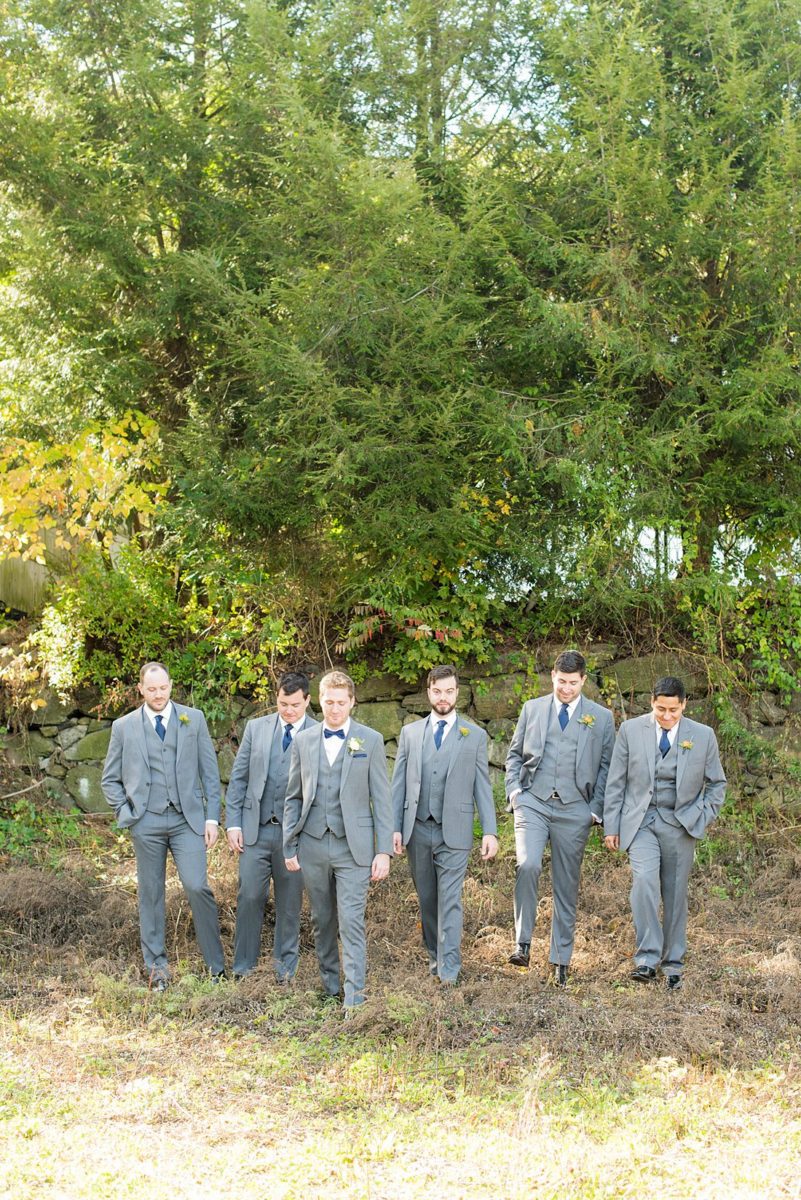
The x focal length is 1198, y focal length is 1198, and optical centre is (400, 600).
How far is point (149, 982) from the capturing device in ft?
22.9

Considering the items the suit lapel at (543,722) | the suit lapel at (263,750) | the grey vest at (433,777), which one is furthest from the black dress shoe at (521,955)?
the suit lapel at (263,750)

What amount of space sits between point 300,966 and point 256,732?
1465 mm

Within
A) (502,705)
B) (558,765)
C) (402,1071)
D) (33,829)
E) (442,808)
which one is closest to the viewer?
(402,1071)

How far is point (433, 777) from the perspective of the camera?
23.4 ft

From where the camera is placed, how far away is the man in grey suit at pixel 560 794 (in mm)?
7309

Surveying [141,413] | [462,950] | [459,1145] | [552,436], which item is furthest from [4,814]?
[459,1145]

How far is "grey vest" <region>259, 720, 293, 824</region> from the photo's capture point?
7281 millimetres

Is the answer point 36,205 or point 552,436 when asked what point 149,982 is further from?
point 36,205

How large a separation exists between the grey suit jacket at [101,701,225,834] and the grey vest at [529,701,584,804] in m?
2.00

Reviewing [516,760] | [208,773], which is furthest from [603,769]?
[208,773]

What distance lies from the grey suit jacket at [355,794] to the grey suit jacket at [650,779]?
1441 millimetres

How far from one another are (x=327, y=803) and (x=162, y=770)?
3.96 ft

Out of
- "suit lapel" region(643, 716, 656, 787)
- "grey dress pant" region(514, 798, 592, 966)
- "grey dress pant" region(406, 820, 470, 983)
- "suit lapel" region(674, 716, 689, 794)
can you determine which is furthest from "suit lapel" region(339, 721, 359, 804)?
"suit lapel" region(674, 716, 689, 794)

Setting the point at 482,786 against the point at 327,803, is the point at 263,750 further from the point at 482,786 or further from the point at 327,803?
the point at 482,786
